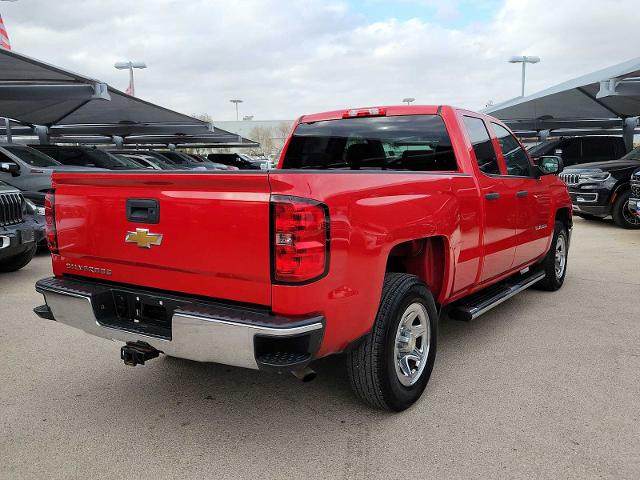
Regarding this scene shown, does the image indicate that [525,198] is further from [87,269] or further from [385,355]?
[87,269]

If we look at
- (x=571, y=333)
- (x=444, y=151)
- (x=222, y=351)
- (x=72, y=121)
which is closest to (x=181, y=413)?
(x=222, y=351)

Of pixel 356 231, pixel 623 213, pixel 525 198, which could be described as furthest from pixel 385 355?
pixel 623 213

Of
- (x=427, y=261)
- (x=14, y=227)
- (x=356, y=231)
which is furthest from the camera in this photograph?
(x=14, y=227)

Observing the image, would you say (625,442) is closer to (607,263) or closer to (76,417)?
(76,417)

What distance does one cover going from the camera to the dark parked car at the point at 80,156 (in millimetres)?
12922

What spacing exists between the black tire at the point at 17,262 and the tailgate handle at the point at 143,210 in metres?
4.96

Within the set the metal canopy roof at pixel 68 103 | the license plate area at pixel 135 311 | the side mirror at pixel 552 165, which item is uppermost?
the metal canopy roof at pixel 68 103

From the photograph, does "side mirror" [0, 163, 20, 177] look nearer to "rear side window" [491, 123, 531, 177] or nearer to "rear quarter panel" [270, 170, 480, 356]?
"rear side window" [491, 123, 531, 177]

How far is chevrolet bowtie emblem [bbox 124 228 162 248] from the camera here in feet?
9.02

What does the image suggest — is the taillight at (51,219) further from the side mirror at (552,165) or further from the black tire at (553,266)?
the black tire at (553,266)

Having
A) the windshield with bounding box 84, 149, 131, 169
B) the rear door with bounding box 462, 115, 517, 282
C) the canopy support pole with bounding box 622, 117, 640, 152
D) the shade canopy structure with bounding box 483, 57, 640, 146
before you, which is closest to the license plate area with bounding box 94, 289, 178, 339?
the rear door with bounding box 462, 115, 517, 282

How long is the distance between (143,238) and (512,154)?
3493mm

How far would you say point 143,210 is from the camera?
2.79 metres

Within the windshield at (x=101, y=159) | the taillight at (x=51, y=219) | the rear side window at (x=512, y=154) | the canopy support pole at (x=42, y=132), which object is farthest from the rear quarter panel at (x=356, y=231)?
the canopy support pole at (x=42, y=132)
